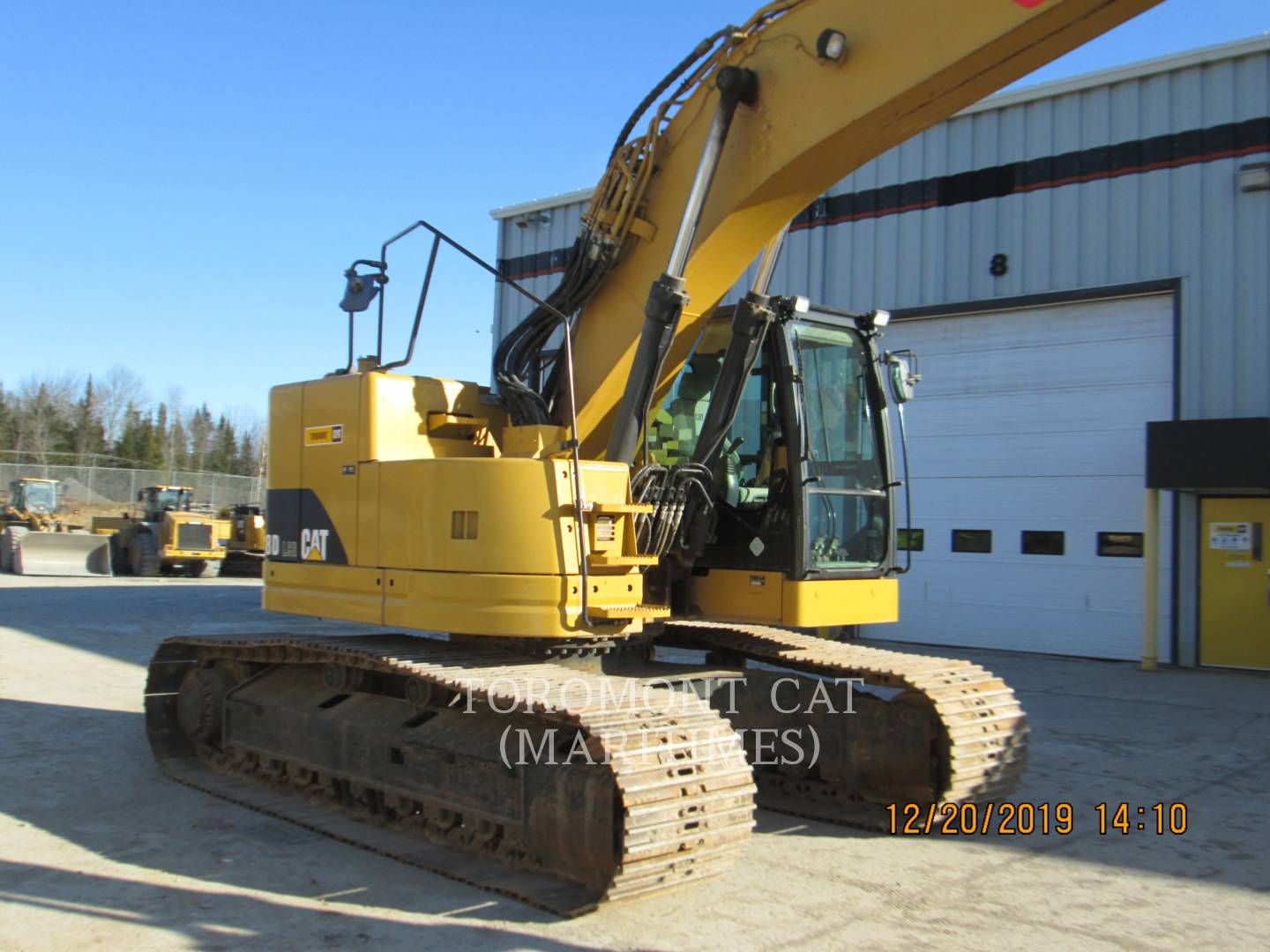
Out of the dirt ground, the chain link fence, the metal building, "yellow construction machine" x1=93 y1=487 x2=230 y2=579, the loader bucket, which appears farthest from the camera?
the chain link fence

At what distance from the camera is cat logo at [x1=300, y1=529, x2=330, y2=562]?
267 inches

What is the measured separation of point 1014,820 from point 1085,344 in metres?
9.48

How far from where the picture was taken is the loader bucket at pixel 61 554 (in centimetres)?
2706

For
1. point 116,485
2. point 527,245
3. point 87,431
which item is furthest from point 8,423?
point 527,245

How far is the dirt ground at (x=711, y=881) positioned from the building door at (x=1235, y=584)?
193 inches

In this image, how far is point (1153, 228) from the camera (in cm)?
1397

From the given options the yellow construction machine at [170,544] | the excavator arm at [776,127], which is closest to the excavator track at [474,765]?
the excavator arm at [776,127]

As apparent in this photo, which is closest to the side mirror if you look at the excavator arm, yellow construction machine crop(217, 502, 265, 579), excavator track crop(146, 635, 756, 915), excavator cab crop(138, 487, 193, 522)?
the excavator arm

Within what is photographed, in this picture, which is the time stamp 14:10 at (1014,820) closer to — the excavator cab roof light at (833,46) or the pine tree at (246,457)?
the excavator cab roof light at (833,46)

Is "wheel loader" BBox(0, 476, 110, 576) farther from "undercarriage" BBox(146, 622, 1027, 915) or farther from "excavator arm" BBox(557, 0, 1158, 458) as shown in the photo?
"excavator arm" BBox(557, 0, 1158, 458)

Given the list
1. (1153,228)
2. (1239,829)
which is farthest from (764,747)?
(1153,228)

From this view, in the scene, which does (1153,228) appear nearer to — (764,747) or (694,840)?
(764,747)

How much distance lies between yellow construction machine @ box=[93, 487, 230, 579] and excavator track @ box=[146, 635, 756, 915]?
→ 68.7 feet

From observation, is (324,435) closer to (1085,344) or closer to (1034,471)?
(1034,471)
